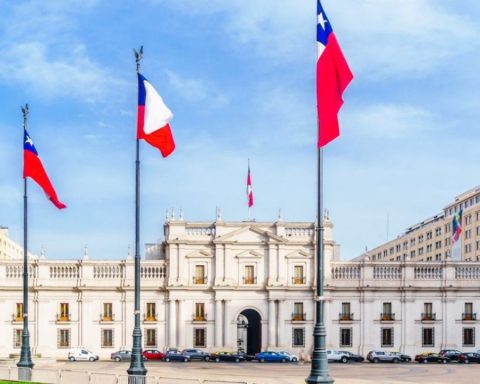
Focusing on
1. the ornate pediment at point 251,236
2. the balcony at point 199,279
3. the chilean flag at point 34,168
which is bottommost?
the balcony at point 199,279

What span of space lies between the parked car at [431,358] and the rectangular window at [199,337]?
20.6 m

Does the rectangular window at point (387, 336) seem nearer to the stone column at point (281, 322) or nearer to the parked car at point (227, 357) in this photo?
the stone column at point (281, 322)

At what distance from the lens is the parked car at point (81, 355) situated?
3167 inches

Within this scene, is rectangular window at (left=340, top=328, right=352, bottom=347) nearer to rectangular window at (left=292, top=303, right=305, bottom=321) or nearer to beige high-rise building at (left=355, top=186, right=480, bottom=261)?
rectangular window at (left=292, top=303, right=305, bottom=321)

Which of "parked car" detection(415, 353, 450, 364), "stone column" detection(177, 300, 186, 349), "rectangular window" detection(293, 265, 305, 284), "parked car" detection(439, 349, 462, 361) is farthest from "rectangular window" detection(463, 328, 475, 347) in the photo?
"stone column" detection(177, 300, 186, 349)

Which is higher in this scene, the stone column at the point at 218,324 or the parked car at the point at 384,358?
the stone column at the point at 218,324

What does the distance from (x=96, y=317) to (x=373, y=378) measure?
39.8 metres

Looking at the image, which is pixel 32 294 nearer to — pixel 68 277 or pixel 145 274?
pixel 68 277

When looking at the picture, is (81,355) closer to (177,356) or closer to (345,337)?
(177,356)

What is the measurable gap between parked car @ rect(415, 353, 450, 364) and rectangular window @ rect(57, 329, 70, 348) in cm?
3361

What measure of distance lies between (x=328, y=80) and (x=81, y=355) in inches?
2398

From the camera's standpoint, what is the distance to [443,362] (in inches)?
3199

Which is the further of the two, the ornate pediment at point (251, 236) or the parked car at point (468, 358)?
the ornate pediment at point (251, 236)

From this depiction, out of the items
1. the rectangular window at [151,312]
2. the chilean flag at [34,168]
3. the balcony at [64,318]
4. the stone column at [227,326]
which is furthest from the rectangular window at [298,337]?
the chilean flag at [34,168]
